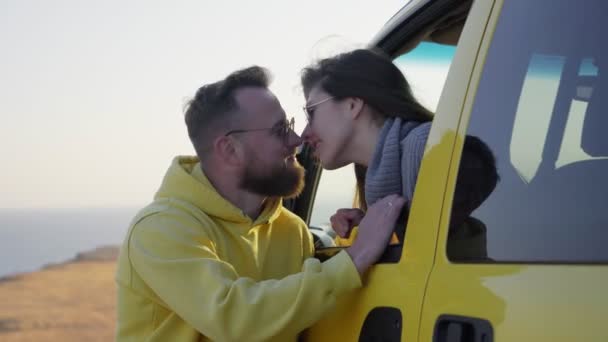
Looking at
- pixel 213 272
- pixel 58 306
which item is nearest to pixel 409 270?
pixel 213 272

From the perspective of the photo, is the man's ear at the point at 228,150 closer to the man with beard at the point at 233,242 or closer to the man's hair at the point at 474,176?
the man with beard at the point at 233,242

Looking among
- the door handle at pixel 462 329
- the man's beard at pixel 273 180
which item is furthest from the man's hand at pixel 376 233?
the man's beard at pixel 273 180

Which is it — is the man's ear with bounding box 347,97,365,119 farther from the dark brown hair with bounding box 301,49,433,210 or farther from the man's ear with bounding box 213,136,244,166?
the man's ear with bounding box 213,136,244,166

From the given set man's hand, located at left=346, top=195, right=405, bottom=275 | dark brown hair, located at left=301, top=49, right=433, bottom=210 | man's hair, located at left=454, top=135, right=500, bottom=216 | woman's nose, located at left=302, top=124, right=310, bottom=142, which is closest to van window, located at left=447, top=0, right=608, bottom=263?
man's hair, located at left=454, top=135, right=500, bottom=216

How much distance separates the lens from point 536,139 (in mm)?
2385

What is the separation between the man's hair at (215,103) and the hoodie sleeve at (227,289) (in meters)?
0.61

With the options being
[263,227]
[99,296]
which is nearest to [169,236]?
[263,227]

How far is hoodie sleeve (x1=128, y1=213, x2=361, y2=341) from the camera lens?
2.80 m

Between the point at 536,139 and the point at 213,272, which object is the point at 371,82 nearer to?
the point at 213,272

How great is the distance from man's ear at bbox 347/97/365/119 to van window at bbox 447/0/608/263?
634 mm

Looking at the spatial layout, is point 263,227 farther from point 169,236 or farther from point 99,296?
point 99,296

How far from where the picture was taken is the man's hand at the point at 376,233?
2.78m

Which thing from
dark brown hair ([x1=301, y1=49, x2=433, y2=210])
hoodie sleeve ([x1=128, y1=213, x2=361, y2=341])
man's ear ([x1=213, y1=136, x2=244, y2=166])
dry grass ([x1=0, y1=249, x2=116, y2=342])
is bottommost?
dry grass ([x1=0, y1=249, x2=116, y2=342])

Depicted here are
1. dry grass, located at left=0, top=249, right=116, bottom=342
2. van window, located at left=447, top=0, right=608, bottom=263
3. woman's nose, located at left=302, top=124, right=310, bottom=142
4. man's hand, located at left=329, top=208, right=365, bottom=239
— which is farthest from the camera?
dry grass, located at left=0, top=249, right=116, bottom=342
